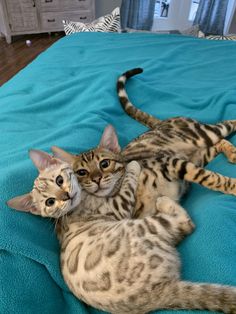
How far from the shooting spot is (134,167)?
1179 mm

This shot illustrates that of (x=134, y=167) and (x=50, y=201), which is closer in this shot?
(x=50, y=201)

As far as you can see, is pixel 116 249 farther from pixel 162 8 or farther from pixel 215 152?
pixel 162 8

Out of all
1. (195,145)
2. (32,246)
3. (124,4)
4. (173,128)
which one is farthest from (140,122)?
(124,4)

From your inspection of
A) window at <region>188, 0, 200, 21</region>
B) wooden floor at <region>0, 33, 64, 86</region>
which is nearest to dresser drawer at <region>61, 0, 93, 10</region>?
wooden floor at <region>0, 33, 64, 86</region>

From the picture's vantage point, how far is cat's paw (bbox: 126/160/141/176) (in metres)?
1.17

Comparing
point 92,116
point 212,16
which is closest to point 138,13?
point 212,16

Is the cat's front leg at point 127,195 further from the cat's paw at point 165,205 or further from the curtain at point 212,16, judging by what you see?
the curtain at point 212,16

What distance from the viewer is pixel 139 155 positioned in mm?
1244

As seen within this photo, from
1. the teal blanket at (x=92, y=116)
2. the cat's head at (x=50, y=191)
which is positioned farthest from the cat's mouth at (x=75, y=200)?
the teal blanket at (x=92, y=116)

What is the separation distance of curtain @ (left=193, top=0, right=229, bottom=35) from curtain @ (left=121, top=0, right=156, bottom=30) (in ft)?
2.13

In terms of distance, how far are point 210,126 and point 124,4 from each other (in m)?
3.37

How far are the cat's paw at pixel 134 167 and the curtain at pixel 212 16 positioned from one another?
3.06 m

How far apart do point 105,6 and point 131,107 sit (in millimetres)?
3848

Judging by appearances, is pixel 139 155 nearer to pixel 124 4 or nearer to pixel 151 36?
pixel 151 36
